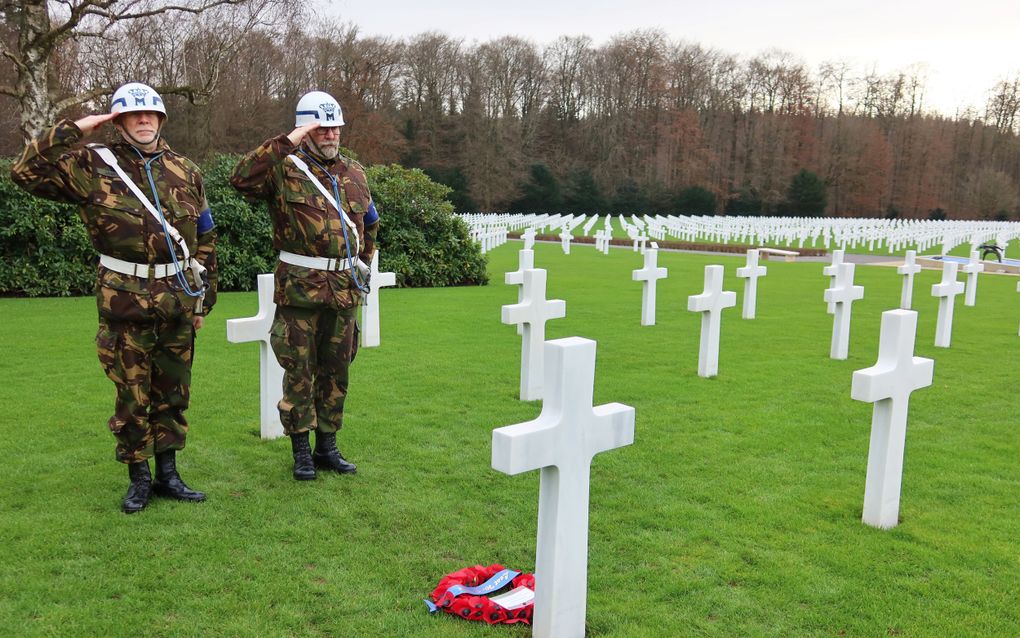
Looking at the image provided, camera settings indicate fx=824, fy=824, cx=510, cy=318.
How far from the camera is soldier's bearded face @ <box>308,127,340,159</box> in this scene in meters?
4.18

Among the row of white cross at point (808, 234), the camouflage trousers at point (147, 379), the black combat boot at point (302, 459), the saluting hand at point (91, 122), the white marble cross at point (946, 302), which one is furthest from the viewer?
the row of white cross at point (808, 234)

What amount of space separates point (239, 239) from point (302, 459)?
920 centimetres

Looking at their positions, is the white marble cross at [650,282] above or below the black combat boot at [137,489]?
above

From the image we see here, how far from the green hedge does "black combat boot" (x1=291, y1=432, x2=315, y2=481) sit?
746cm

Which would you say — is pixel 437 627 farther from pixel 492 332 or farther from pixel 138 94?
pixel 492 332

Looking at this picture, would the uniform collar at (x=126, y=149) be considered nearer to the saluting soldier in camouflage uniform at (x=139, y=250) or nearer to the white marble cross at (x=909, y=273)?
the saluting soldier in camouflage uniform at (x=139, y=250)

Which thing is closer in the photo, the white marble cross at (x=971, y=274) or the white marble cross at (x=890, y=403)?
the white marble cross at (x=890, y=403)

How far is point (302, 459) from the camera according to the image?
14.8ft

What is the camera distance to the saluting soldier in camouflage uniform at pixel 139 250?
11.9 ft

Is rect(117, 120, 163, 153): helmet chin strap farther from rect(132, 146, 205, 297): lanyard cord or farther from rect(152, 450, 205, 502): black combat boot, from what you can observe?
rect(152, 450, 205, 502): black combat boot

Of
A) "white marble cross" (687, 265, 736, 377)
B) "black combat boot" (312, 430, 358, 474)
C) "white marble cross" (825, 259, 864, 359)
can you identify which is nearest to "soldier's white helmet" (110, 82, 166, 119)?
"black combat boot" (312, 430, 358, 474)

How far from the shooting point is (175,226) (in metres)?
3.85

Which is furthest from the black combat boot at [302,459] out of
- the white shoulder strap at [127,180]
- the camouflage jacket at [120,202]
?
the white shoulder strap at [127,180]

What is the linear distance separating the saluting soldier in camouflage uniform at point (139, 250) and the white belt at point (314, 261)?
373 millimetres
